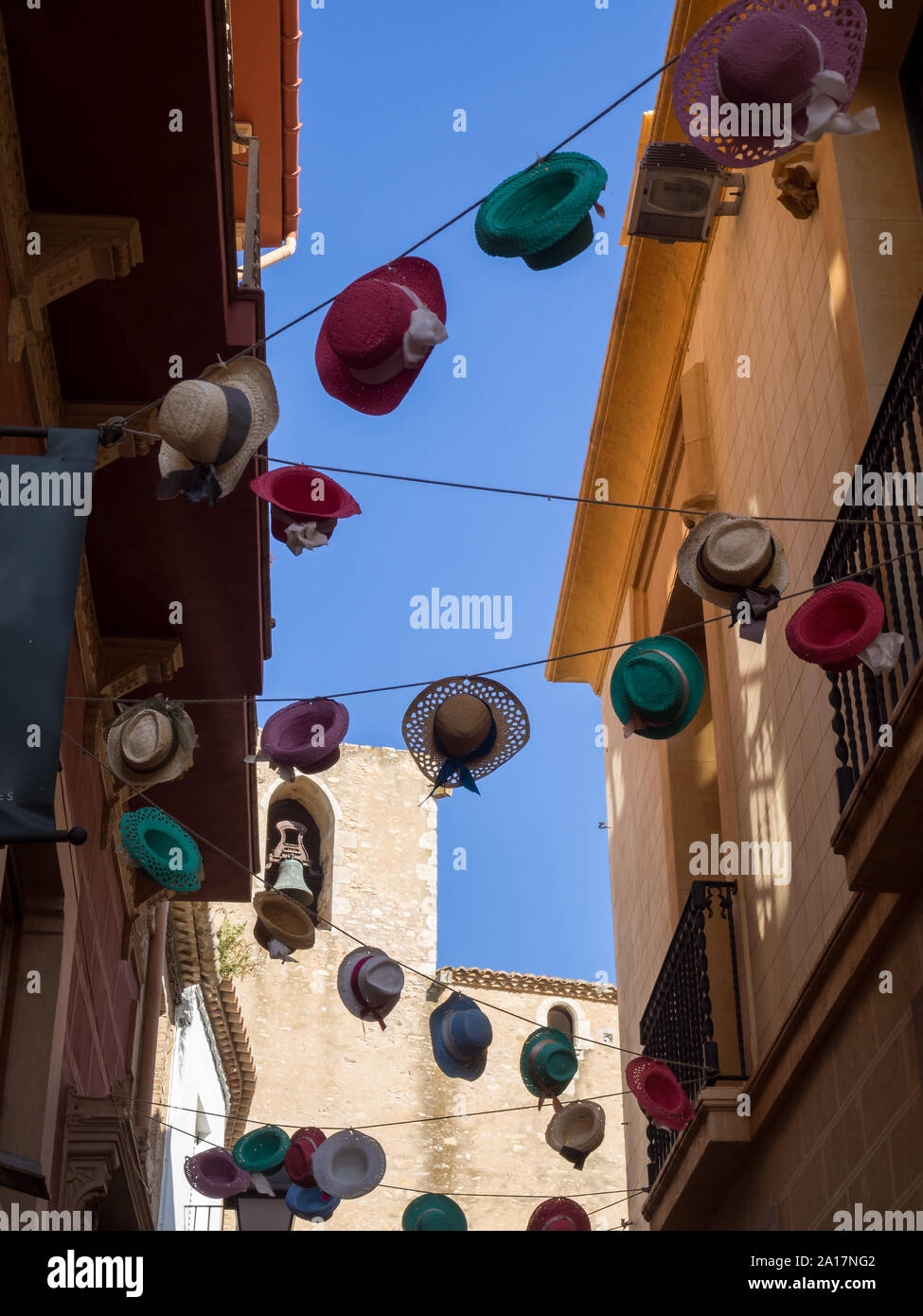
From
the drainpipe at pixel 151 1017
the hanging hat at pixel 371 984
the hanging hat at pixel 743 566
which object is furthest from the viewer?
the drainpipe at pixel 151 1017

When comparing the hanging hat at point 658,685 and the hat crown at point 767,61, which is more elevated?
the hat crown at point 767,61

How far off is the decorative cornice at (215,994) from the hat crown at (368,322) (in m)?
9.33

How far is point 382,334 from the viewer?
20.9 ft

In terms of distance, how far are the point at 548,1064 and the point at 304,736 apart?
12.8ft

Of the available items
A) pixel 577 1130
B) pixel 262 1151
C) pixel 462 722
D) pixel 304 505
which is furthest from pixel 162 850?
pixel 577 1130

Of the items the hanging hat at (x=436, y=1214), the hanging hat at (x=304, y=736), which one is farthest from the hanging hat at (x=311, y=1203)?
the hanging hat at (x=304, y=736)

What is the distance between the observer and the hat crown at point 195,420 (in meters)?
5.53

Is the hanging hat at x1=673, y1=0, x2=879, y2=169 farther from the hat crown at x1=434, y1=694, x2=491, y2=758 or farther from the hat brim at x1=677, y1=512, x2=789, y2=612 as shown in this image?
the hat crown at x1=434, y1=694, x2=491, y2=758

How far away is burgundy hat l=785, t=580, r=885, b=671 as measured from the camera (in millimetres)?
5930

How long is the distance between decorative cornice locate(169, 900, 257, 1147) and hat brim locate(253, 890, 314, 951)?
134 inches

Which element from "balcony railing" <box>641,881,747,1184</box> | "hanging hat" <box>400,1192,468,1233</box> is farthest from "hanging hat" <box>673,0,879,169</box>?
"hanging hat" <box>400,1192,468,1233</box>

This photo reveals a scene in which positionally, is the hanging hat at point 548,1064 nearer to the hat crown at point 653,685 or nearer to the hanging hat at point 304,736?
the hanging hat at point 304,736

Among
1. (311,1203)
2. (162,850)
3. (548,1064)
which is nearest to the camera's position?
(162,850)

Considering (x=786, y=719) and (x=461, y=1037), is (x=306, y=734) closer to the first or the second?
(x=786, y=719)
